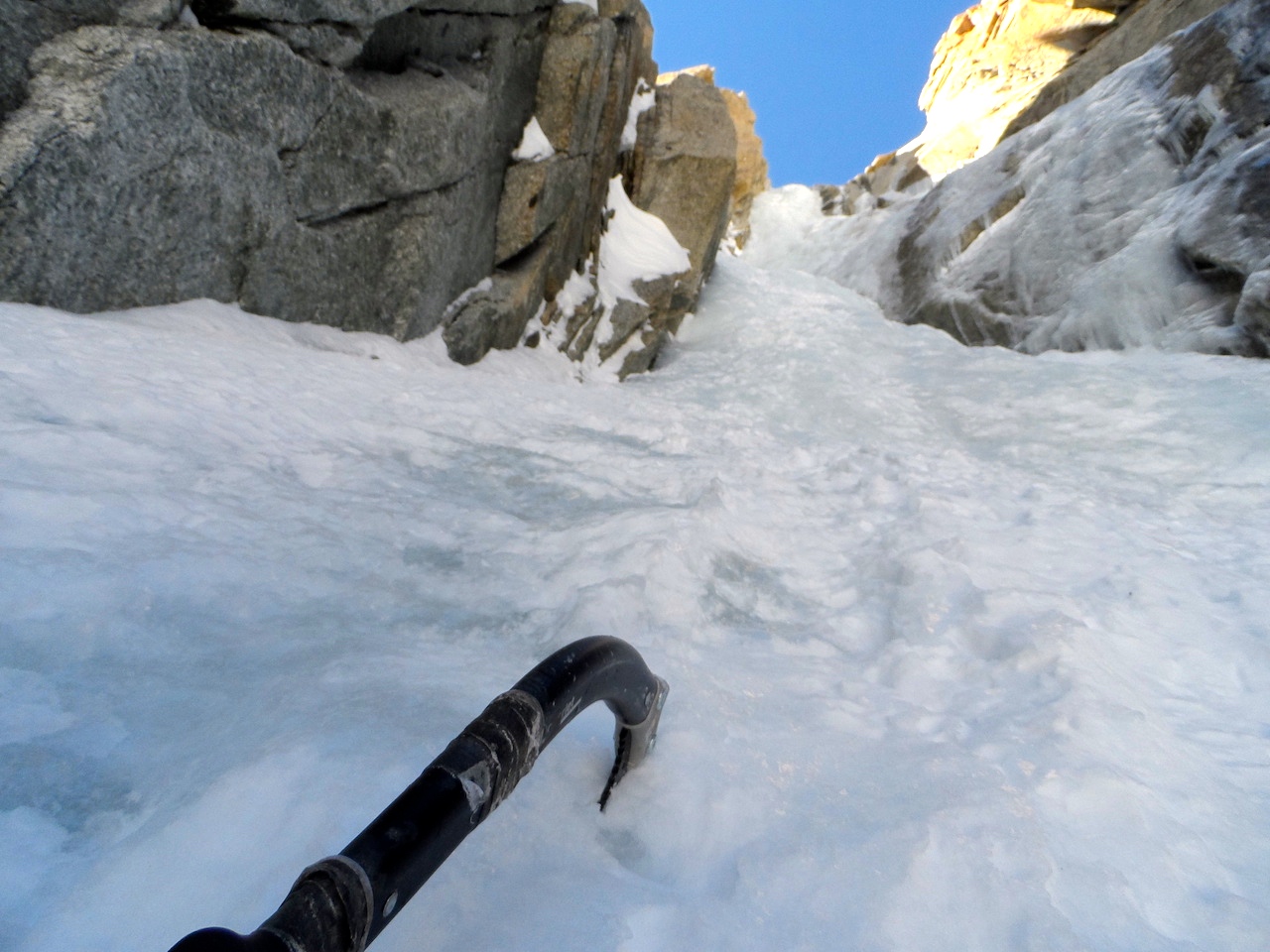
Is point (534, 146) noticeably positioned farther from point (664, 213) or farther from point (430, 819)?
point (430, 819)

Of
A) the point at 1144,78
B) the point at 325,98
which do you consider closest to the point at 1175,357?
the point at 1144,78

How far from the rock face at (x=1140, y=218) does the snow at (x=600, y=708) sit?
132 inches

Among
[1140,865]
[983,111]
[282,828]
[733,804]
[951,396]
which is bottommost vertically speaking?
[282,828]

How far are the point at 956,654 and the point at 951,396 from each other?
5.59 m

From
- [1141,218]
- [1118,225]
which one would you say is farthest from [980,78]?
[1141,218]

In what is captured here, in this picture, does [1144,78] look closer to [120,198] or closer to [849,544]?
[849,544]

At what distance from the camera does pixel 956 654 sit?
2211 mm

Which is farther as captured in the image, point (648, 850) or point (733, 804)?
point (733, 804)

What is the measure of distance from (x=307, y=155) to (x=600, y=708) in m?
5.25

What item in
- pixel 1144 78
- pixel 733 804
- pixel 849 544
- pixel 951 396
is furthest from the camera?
pixel 1144 78

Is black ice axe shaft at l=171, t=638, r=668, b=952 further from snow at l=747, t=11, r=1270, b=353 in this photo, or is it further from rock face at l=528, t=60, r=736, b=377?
rock face at l=528, t=60, r=736, b=377

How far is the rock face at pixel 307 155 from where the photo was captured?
4062 mm

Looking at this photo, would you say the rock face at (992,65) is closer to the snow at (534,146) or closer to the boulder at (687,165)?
the boulder at (687,165)

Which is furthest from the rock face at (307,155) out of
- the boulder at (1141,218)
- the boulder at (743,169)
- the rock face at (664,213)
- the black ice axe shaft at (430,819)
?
the boulder at (743,169)
